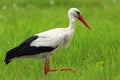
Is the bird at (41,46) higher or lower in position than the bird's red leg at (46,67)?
higher

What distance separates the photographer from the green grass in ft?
21.6

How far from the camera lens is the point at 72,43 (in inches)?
317

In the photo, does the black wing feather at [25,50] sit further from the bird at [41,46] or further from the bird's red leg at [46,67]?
the bird's red leg at [46,67]

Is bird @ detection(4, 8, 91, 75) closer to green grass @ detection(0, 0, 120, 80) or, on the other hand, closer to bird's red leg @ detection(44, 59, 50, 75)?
bird's red leg @ detection(44, 59, 50, 75)

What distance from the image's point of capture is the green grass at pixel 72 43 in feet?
21.6

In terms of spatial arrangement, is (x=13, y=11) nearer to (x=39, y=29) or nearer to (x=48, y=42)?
(x=39, y=29)

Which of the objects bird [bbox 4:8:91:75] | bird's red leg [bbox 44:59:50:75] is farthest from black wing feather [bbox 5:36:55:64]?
bird's red leg [bbox 44:59:50:75]

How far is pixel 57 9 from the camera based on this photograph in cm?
1248

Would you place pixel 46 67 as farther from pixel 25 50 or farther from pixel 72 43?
pixel 72 43

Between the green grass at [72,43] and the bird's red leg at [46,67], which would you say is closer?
the green grass at [72,43]

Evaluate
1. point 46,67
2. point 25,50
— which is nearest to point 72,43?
point 46,67

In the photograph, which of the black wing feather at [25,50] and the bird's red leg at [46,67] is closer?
the black wing feather at [25,50]

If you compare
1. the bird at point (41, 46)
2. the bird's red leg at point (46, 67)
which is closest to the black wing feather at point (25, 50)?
the bird at point (41, 46)

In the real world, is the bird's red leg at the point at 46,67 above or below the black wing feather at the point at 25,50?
below
